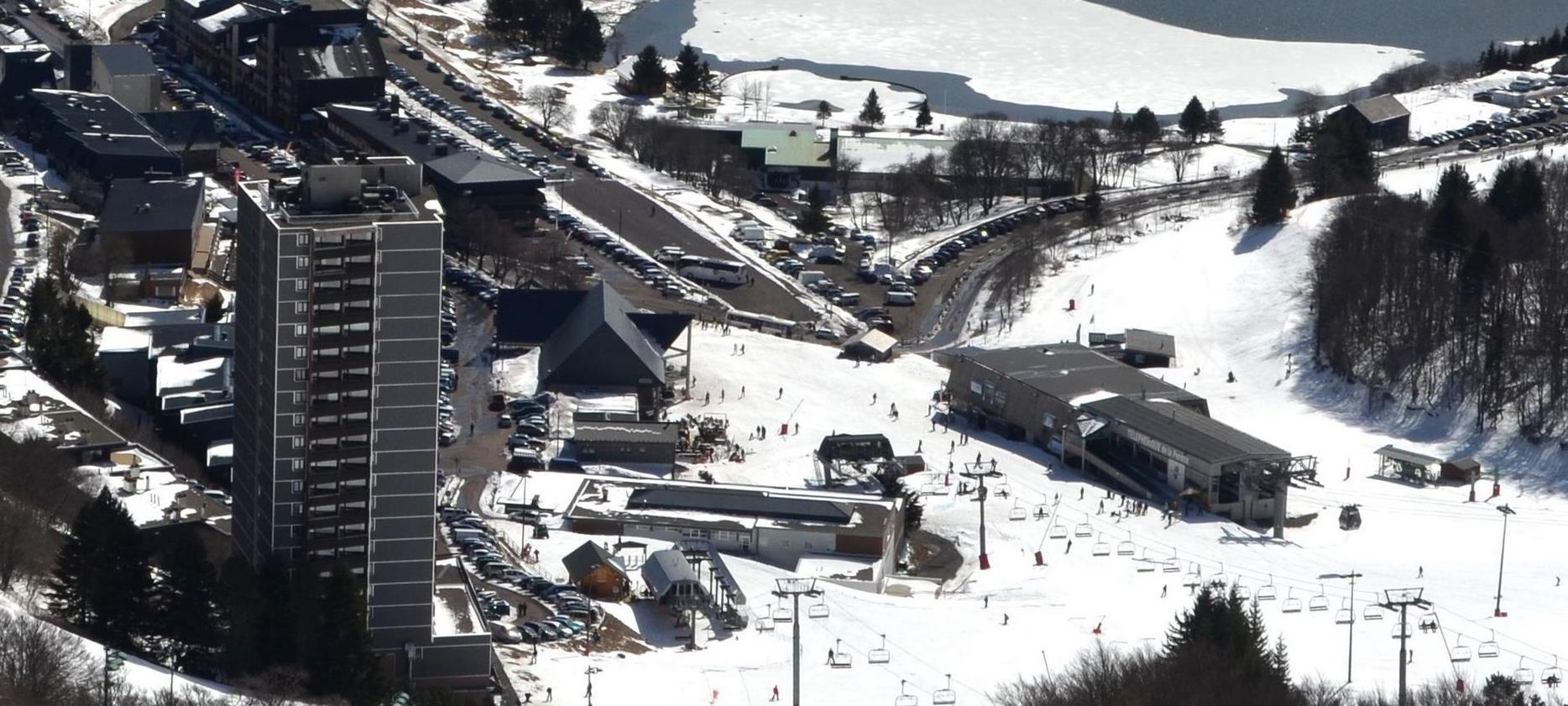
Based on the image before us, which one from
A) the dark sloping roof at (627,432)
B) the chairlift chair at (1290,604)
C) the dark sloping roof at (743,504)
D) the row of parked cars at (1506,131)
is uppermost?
the row of parked cars at (1506,131)

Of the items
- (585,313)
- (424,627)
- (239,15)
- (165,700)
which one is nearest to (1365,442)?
(585,313)

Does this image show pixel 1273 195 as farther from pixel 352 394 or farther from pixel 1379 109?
pixel 352 394

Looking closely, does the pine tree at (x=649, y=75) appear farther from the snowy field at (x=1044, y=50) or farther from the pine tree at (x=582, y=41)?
the snowy field at (x=1044, y=50)

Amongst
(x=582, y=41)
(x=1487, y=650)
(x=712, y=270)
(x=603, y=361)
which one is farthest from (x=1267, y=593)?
(x=582, y=41)

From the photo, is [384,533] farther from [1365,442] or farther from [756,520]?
[1365,442]

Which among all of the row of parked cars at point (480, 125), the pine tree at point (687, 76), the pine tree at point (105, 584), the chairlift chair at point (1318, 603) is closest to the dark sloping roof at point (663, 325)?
the row of parked cars at point (480, 125)

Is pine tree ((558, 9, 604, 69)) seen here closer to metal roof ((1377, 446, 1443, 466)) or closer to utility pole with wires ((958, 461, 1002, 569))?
utility pole with wires ((958, 461, 1002, 569))
